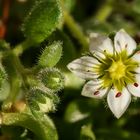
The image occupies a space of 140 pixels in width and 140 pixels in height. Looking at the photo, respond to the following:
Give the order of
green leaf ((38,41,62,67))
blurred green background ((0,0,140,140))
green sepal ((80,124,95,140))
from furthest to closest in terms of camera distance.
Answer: blurred green background ((0,0,140,140)) → green sepal ((80,124,95,140)) → green leaf ((38,41,62,67))

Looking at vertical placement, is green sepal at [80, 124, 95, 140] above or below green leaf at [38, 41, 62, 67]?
below

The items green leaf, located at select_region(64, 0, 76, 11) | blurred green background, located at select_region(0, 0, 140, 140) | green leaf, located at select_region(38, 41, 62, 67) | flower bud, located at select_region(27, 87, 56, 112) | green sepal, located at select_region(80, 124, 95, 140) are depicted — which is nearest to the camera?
flower bud, located at select_region(27, 87, 56, 112)

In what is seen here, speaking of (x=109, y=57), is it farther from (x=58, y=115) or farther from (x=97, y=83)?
(x=58, y=115)

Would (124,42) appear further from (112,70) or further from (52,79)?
(52,79)

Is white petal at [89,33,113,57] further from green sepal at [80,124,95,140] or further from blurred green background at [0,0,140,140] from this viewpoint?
green sepal at [80,124,95,140]

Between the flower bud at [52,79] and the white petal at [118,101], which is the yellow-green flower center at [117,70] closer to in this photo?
the white petal at [118,101]

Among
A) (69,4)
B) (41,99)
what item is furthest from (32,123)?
(69,4)

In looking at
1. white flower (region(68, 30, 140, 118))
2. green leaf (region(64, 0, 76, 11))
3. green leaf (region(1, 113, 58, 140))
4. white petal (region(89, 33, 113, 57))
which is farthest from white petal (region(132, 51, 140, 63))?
green leaf (region(64, 0, 76, 11))
